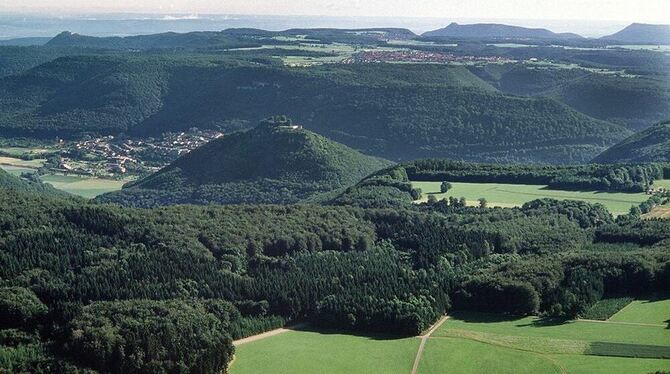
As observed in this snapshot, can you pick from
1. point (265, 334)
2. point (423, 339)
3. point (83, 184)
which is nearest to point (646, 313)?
point (423, 339)

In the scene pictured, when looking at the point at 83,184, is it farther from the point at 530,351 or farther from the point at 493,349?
the point at 530,351

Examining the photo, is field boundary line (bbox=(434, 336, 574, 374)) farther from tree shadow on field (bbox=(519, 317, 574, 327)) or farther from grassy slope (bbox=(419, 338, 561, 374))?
tree shadow on field (bbox=(519, 317, 574, 327))

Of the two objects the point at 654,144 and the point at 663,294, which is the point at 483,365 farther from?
the point at 654,144

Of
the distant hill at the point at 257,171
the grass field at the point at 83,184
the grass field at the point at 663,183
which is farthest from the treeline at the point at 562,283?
the grass field at the point at 83,184

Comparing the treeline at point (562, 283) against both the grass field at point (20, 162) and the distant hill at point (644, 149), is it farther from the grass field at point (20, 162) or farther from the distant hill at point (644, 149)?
the grass field at point (20, 162)

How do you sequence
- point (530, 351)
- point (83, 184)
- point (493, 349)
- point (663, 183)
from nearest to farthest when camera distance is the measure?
point (530, 351), point (493, 349), point (663, 183), point (83, 184)

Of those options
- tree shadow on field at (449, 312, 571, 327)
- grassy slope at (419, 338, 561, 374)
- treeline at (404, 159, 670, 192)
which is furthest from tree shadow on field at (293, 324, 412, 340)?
treeline at (404, 159, 670, 192)
